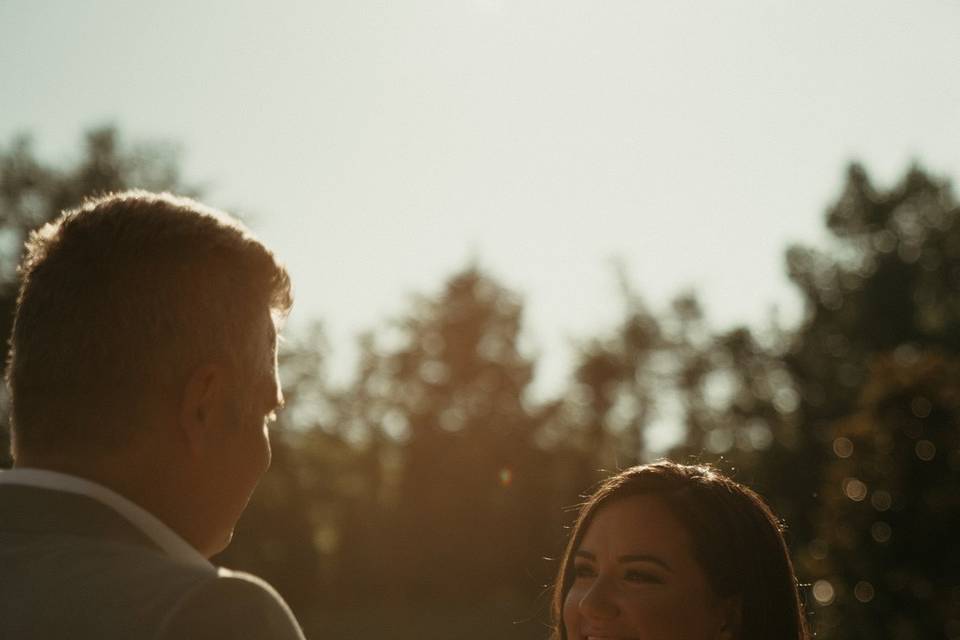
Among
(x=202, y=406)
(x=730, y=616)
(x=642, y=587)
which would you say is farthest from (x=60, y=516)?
(x=730, y=616)

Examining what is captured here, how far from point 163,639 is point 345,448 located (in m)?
47.0

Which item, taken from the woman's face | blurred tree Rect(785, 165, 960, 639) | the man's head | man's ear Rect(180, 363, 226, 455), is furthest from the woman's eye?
blurred tree Rect(785, 165, 960, 639)

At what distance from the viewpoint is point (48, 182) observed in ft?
114

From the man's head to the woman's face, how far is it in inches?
109

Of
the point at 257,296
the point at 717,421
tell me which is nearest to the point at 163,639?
the point at 257,296

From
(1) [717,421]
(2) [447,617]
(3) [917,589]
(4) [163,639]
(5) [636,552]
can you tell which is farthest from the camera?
(1) [717,421]

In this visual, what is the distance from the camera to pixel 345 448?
157ft

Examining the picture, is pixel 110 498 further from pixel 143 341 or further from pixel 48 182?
pixel 48 182

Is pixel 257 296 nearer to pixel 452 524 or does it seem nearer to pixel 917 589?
pixel 917 589

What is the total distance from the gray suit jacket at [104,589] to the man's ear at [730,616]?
3.47 m

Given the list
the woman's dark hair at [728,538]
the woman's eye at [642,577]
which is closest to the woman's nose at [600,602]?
the woman's eye at [642,577]

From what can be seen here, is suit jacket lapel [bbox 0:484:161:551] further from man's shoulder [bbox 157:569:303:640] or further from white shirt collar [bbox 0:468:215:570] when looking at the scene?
man's shoulder [bbox 157:569:303:640]

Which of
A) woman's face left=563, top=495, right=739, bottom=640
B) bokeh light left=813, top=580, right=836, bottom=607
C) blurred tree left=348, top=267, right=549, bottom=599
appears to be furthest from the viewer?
blurred tree left=348, top=267, right=549, bottom=599

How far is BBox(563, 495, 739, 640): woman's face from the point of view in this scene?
450 cm
